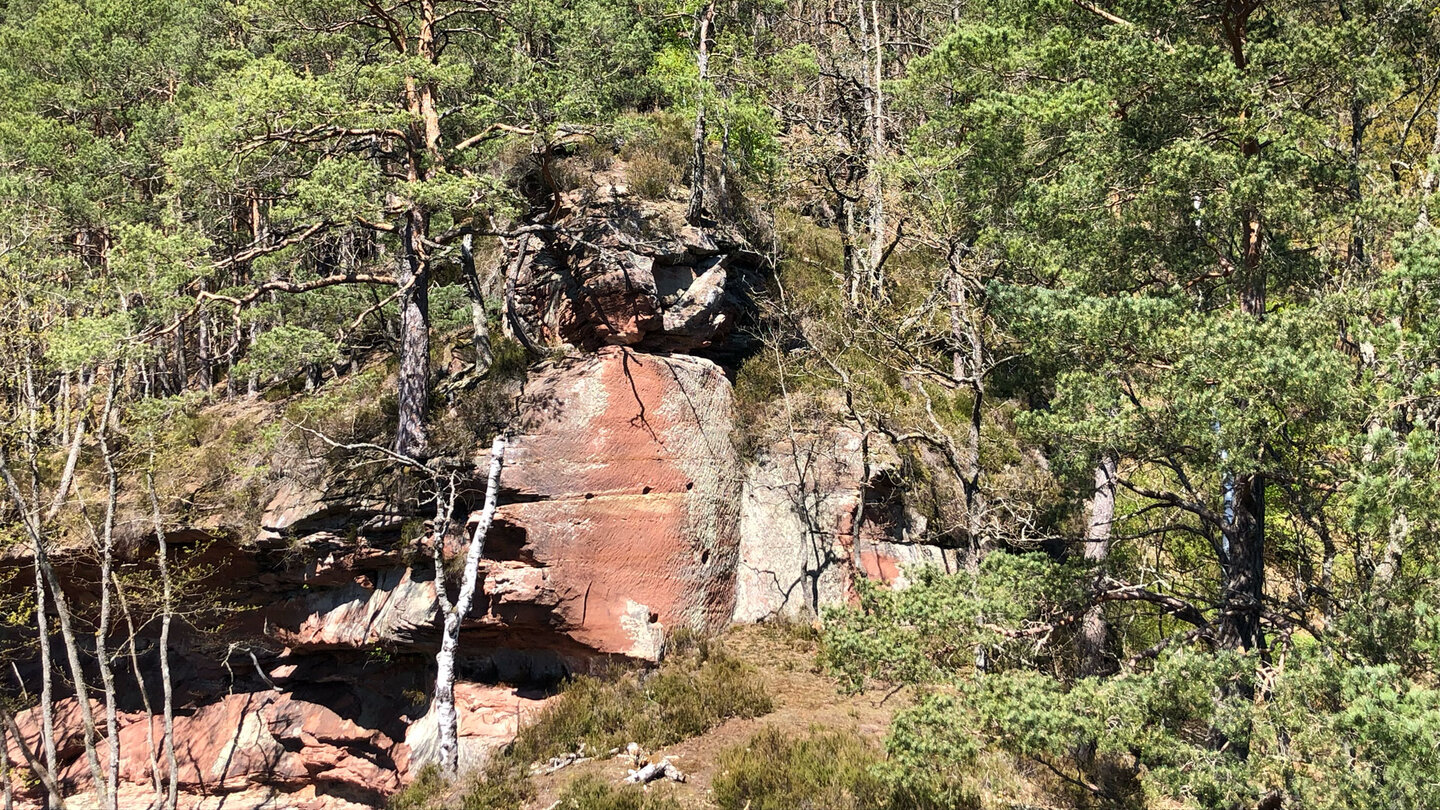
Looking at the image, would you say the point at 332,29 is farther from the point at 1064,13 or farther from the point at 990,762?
the point at 990,762

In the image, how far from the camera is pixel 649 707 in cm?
1458

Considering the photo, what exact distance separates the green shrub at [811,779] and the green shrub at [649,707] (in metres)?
1.10

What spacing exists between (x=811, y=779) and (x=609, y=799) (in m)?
2.71

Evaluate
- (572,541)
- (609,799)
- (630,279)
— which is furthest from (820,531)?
(609,799)

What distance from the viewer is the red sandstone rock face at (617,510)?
15953 mm

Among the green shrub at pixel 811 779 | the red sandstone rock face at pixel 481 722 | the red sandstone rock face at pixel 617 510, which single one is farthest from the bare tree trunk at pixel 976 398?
the red sandstone rock face at pixel 481 722

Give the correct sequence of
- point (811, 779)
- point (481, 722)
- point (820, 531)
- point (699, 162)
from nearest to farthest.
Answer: point (811, 779) → point (481, 722) → point (820, 531) → point (699, 162)

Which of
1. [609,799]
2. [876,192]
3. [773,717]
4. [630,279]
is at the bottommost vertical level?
[609,799]

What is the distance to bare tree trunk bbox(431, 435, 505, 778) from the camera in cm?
1388

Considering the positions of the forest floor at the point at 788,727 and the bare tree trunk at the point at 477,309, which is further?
the bare tree trunk at the point at 477,309

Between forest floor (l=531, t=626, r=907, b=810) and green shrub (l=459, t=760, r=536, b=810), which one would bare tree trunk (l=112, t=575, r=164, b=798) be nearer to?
green shrub (l=459, t=760, r=536, b=810)

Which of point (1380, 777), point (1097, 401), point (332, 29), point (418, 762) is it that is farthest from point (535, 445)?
point (1380, 777)

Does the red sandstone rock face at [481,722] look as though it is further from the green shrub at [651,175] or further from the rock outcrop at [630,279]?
the green shrub at [651,175]

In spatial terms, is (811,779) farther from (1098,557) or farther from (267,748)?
(267,748)
